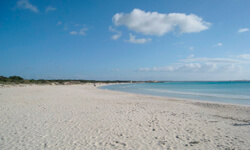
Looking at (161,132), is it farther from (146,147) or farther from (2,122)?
(2,122)

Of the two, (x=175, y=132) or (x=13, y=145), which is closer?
(x=13, y=145)

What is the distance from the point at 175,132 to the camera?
6523 mm

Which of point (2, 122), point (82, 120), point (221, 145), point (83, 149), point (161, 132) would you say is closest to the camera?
point (83, 149)

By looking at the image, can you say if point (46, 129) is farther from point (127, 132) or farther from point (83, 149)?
point (127, 132)

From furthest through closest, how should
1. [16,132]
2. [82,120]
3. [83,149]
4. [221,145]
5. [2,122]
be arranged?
1. [82,120]
2. [2,122]
3. [16,132]
4. [221,145]
5. [83,149]

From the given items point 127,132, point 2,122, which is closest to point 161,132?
point 127,132

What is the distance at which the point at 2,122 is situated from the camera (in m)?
7.35

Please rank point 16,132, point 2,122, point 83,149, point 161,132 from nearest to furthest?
point 83,149 → point 16,132 → point 161,132 → point 2,122

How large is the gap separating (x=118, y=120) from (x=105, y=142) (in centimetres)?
298

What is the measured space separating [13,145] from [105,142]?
308cm

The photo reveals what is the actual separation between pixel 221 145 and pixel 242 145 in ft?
2.59

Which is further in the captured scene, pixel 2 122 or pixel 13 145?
pixel 2 122

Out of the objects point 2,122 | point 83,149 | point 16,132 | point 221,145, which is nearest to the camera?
point 83,149

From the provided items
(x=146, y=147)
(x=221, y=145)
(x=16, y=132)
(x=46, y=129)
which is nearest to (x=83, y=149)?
(x=146, y=147)
